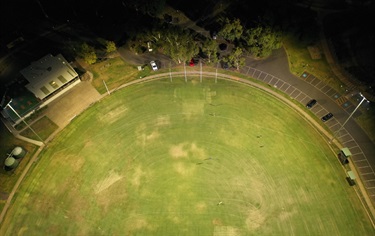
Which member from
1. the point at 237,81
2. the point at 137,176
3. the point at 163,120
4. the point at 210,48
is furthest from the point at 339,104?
the point at 137,176

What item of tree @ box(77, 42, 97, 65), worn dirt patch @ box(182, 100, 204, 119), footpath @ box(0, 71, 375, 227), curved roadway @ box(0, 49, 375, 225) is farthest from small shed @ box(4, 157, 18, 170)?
worn dirt patch @ box(182, 100, 204, 119)

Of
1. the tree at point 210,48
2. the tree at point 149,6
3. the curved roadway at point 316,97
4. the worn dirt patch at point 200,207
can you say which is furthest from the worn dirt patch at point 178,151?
the tree at point 149,6

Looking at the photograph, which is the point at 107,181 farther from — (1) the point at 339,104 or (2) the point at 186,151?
(1) the point at 339,104

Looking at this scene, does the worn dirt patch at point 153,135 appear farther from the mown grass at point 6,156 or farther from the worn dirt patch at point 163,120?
the mown grass at point 6,156

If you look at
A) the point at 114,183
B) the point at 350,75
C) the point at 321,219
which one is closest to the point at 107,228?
the point at 114,183

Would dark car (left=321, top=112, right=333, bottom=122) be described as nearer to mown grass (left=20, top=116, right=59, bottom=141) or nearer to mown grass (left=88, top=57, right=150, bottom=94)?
mown grass (left=88, top=57, right=150, bottom=94)

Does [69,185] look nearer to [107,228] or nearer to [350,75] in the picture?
[107,228]
